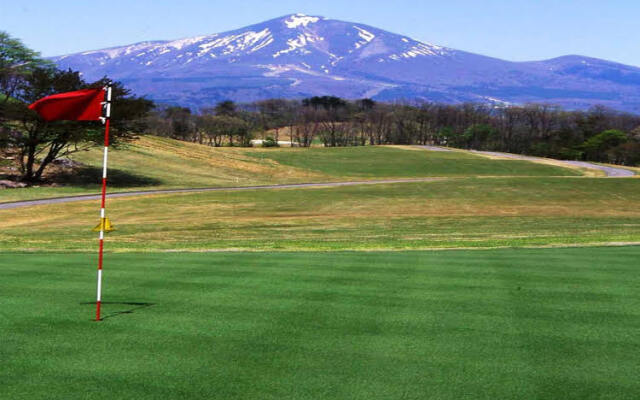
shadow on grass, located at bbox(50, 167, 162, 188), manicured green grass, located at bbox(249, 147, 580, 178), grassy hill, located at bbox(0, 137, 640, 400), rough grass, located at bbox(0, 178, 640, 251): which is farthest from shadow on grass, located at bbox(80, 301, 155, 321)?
manicured green grass, located at bbox(249, 147, 580, 178)

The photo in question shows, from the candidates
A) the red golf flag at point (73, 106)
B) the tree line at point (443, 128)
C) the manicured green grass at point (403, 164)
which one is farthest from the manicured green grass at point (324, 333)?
the tree line at point (443, 128)

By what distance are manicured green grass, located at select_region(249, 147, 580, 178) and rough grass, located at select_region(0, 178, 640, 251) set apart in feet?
122

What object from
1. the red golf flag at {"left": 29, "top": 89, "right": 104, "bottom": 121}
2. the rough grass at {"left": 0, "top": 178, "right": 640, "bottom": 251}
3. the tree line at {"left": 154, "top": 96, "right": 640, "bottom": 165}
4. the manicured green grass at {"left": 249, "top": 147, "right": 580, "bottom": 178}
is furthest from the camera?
the tree line at {"left": 154, "top": 96, "right": 640, "bottom": 165}

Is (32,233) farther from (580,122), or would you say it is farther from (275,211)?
(580,122)

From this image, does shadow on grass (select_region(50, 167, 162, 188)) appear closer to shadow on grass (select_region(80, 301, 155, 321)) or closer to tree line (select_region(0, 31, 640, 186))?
tree line (select_region(0, 31, 640, 186))

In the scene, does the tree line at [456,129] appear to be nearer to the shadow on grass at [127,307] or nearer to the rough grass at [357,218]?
the rough grass at [357,218]

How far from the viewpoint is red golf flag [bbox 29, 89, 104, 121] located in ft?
34.0

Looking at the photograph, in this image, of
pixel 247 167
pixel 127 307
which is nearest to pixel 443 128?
pixel 247 167

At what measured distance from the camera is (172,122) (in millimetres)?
157250

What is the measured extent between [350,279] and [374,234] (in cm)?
1798

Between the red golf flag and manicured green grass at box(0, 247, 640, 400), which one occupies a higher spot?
the red golf flag

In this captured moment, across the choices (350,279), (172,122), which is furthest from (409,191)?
(172,122)

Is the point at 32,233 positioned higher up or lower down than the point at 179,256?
lower down

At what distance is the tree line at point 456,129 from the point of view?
15088cm
